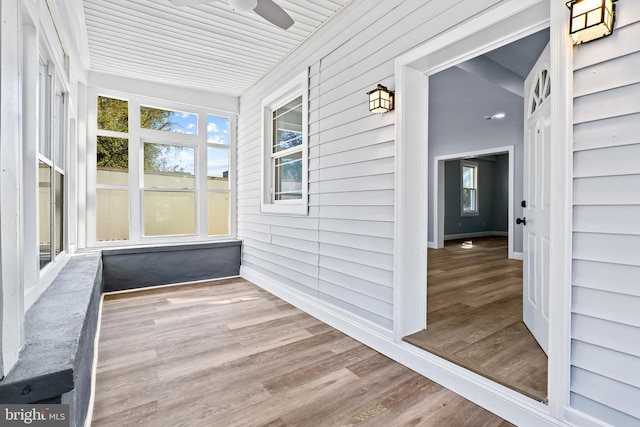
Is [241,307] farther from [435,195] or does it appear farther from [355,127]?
[435,195]

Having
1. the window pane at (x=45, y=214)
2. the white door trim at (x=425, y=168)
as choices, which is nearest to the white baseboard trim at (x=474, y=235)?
the white door trim at (x=425, y=168)

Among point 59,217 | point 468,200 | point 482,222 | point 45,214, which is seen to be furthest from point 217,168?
point 482,222

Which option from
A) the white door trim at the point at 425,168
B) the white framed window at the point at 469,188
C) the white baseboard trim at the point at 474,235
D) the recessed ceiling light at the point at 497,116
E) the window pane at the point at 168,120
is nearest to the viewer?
the white door trim at the point at 425,168

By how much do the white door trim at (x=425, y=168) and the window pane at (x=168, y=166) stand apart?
3655 millimetres

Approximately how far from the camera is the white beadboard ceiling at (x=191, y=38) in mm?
2861

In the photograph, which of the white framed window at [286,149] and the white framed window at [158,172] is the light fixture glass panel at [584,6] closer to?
the white framed window at [286,149]

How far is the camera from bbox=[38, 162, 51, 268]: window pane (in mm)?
2172

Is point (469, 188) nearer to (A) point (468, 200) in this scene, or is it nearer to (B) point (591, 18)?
(A) point (468, 200)

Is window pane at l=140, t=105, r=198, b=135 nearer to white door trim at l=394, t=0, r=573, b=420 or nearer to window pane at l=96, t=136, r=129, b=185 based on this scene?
window pane at l=96, t=136, r=129, b=185

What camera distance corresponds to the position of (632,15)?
132cm

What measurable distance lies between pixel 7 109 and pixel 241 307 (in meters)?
2.87

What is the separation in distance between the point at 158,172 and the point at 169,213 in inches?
24.8

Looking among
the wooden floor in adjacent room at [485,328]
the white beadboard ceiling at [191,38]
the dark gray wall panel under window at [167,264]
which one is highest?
the white beadboard ceiling at [191,38]

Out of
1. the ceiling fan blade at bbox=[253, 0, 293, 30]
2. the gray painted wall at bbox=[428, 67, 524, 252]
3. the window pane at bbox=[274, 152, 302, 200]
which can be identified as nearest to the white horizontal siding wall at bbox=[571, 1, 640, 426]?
the ceiling fan blade at bbox=[253, 0, 293, 30]
